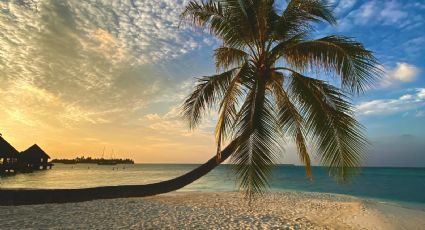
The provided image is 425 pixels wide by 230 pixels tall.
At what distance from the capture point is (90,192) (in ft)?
23.9

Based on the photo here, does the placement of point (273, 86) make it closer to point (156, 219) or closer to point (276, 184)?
point (156, 219)

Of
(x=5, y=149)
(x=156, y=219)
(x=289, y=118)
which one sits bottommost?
(x=156, y=219)

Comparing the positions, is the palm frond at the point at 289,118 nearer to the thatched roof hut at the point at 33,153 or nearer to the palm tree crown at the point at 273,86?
the palm tree crown at the point at 273,86

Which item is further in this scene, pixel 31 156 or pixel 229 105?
pixel 31 156

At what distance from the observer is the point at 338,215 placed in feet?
49.0

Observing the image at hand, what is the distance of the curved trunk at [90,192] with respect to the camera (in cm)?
712

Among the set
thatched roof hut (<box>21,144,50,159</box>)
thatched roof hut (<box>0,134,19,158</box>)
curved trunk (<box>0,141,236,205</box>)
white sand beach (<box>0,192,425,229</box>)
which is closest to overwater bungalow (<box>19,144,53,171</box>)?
thatched roof hut (<box>21,144,50,159</box>)

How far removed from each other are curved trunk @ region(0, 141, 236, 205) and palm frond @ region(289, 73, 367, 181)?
1.94 m

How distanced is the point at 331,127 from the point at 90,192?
5.76m

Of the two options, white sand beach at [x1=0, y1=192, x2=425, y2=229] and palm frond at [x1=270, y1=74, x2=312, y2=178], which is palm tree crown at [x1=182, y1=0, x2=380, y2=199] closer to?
palm frond at [x1=270, y1=74, x2=312, y2=178]

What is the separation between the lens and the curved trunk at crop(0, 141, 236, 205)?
7121mm

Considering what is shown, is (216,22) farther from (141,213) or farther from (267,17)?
(141,213)

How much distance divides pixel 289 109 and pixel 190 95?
275 centimetres

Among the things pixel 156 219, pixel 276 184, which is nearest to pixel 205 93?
pixel 156 219
